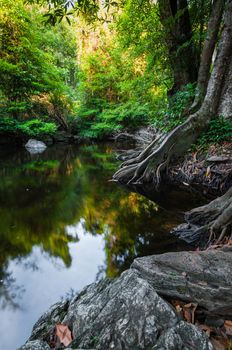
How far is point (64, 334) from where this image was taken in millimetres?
1783

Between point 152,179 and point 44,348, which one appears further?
point 152,179

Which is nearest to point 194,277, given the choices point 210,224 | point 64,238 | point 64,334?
point 64,334

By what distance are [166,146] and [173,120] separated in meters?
1.29

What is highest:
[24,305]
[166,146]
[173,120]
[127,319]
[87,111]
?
[87,111]

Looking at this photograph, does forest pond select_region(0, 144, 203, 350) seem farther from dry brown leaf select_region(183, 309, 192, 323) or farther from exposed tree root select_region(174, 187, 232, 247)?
dry brown leaf select_region(183, 309, 192, 323)

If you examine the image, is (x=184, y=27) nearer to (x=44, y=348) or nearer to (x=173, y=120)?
(x=173, y=120)

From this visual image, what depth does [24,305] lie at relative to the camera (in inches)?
101

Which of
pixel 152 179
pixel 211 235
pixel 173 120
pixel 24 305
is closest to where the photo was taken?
pixel 24 305

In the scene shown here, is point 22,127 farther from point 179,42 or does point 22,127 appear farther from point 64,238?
point 64,238

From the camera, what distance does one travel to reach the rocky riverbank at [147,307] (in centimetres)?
151

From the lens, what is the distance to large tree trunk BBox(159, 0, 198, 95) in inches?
278

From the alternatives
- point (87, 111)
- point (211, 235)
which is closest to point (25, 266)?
point (211, 235)

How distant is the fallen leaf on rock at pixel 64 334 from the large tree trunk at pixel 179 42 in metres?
7.07

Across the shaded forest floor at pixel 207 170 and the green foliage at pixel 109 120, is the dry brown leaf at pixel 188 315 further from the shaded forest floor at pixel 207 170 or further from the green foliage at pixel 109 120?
the green foliage at pixel 109 120
